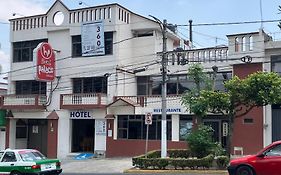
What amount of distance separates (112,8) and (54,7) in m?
6.19

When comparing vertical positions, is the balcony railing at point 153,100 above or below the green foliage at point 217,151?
above

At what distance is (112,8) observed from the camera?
37969 millimetres

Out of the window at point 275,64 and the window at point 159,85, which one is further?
the window at point 159,85

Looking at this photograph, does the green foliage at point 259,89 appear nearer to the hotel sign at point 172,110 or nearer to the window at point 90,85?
the hotel sign at point 172,110

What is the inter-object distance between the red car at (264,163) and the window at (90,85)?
22.5m

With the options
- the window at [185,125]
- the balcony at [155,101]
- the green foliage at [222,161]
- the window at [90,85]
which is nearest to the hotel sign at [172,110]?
the balcony at [155,101]

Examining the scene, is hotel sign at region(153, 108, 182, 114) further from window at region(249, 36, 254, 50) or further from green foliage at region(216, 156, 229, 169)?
green foliage at region(216, 156, 229, 169)

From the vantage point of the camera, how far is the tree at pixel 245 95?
82.7ft

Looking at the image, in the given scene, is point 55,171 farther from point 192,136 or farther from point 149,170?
point 192,136

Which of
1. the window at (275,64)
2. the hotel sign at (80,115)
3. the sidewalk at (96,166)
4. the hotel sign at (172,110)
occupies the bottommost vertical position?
the sidewalk at (96,166)

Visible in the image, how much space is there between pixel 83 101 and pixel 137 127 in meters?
4.77

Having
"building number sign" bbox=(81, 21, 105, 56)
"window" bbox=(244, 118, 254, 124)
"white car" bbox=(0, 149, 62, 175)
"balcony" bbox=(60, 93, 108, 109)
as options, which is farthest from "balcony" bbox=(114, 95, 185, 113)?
"white car" bbox=(0, 149, 62, 175)

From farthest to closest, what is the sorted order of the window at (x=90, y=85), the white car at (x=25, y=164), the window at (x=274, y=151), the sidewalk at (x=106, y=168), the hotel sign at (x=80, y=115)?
the window at (x=90, y=85), the hotel sign at (x=80, y=115), the sidewalk at (x=106, y=168), the white car at (x=25, y=164), the window at (x=274, y=151)

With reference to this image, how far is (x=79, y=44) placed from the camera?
131ft
